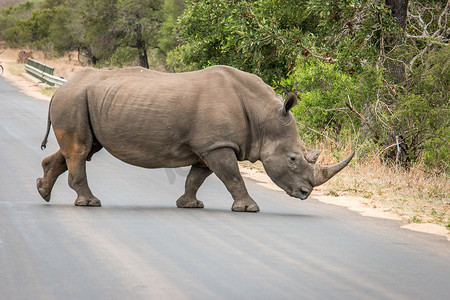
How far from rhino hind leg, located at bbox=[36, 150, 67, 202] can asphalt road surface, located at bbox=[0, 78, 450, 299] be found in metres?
0.17

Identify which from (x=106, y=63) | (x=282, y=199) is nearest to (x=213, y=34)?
(x=282, y=199)

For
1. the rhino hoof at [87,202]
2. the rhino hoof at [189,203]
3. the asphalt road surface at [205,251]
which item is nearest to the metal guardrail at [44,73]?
the asphalt road surface at [205,251]

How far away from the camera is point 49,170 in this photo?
34.3 ft

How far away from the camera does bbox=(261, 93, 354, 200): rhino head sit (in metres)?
10.0

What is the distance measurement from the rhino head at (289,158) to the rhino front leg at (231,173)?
0.42 m

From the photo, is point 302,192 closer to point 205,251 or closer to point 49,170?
point 205,251

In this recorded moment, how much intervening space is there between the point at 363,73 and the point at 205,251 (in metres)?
Result: 7.45

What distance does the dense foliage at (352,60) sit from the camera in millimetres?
14117

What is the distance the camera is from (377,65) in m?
14.7

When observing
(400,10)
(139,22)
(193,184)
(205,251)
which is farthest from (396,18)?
(139,22)

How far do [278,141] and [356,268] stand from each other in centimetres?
314

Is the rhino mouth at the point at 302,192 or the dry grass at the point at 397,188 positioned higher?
the rhino mouth at the point at 302,192

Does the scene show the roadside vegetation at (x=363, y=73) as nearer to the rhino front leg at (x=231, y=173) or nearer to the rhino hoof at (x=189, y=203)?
the rhino front leg at (x=231, y=173)

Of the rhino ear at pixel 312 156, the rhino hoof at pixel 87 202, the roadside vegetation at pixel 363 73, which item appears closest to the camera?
the rhino ear at pixel 312 156
